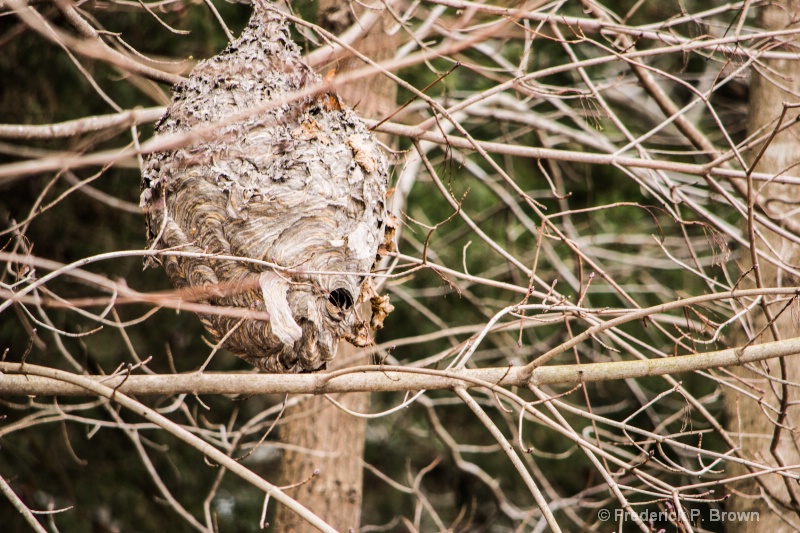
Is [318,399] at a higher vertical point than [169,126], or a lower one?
lower

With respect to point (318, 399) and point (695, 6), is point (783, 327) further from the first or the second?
point (695, 6)

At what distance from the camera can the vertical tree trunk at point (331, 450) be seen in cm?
441

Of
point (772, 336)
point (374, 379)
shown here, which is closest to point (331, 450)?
point (374, 379)

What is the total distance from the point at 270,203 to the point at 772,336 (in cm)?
235

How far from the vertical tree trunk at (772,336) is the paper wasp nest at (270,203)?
1.84 m

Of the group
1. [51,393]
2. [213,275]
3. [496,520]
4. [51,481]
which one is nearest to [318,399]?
[213,275]

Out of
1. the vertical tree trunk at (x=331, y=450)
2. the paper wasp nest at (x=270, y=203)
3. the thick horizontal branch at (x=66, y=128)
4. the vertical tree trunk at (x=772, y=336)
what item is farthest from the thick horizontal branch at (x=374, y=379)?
the vertical tree trunk at (x=331, y=450)

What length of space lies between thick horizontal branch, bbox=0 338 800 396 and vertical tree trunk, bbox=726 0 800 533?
1.28 metres

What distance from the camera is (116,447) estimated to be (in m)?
5.94

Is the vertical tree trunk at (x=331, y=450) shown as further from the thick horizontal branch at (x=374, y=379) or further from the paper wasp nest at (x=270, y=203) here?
the thick horizontal branch at (x=374, y=379)

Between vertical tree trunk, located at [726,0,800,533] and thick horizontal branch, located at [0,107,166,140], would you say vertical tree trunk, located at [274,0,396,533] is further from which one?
vertical tree trunk, located at [726,0,800,533]

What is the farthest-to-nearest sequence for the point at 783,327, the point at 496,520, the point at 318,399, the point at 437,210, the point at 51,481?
the point at 496,520 → the point at 437,210 → the point at 51,481 → the point at 318,399 → the point at 783,327

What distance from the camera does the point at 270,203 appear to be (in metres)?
2.81

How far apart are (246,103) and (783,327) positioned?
2823 mm
